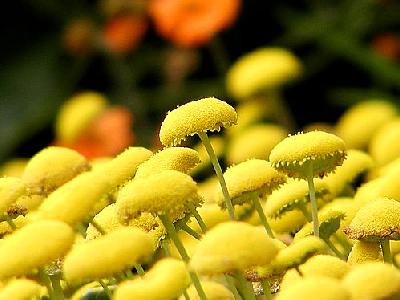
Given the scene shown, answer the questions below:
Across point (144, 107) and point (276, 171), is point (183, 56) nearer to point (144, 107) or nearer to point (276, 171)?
point (144, 107)

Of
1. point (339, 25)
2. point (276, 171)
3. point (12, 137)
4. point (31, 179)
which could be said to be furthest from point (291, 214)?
point (12, 137)

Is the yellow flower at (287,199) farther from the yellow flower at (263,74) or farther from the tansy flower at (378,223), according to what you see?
the yellow flower at (263,74)

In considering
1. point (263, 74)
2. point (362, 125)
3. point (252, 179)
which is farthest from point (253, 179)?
point (263, 74)

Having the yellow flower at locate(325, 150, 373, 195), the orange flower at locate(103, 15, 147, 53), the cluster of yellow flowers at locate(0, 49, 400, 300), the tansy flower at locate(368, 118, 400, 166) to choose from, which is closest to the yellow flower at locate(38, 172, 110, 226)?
the cluster of yellow flowers at locate(0, 49, 400, 300)

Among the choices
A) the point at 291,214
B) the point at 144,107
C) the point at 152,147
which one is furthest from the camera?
the point at 144,107

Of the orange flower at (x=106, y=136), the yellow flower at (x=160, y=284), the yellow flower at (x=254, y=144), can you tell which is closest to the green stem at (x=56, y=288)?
the yellow flower at (x=160, y=284)

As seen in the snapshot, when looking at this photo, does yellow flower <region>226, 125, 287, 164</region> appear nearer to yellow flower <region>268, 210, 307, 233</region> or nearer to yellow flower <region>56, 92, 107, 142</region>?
yellow flower <region>56, 92, 107, 142</region>
